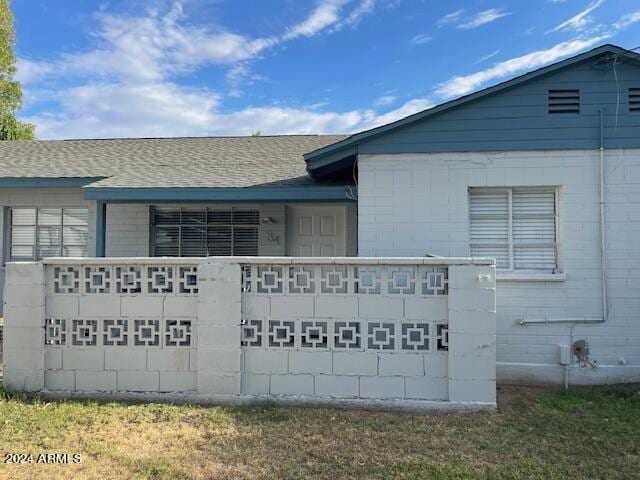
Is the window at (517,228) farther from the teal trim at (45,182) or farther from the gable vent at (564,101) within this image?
the teal trim at (45,182)

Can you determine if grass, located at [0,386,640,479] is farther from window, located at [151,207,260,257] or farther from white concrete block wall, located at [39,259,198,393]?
window, located at [151,207,260,257]

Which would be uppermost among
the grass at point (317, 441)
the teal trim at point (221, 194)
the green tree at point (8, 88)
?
the green tree at point (8, 88)

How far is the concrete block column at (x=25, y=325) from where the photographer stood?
16.2 ft

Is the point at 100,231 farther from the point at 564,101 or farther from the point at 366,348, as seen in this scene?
the point at 564,101

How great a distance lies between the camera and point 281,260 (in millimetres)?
4832

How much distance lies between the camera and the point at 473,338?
4617 mm

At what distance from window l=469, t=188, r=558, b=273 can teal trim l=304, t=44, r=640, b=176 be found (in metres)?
0.68

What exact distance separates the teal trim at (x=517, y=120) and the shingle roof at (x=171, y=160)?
1.87 meters

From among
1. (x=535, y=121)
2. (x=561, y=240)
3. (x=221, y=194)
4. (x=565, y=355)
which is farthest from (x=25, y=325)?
(x=535, y=121)

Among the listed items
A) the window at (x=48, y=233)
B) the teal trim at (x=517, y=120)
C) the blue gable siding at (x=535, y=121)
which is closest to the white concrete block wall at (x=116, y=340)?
the teal trim at (x=517, y=120)

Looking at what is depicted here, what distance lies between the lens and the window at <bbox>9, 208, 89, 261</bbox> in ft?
30.9

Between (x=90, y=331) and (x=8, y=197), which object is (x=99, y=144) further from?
(x=90, y=331)

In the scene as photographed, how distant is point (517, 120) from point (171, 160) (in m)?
6.56

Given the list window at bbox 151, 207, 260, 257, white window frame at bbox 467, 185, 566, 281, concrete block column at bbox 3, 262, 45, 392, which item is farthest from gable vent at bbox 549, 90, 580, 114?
concrete block column at bbox 3, 262, 45, 392
